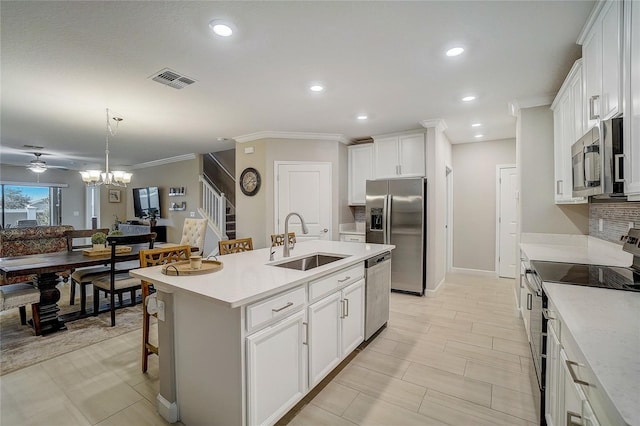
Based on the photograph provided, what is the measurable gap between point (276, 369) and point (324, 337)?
0.53 meters

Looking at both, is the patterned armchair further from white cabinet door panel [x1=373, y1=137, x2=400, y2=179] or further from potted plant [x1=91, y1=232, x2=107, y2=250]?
white cabinet door panel [x1=373, y1=137, x2=400, y2=179]

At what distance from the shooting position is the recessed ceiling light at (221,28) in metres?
1.94

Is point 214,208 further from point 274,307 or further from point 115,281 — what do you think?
point 274,307

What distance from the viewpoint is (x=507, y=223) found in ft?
17.2

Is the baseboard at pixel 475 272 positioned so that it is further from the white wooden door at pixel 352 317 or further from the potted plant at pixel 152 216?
the potted plant at pixel 152 216

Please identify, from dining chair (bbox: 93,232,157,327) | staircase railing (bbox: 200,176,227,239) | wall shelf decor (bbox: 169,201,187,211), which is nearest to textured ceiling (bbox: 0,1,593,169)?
dining chair (bbox: 93,232,157,327)

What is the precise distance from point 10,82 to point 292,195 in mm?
3513

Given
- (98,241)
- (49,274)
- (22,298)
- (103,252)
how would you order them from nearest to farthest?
(22,298) → (49,274) → (103,252) → (98,241)

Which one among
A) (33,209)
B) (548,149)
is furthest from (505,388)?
(33,209)

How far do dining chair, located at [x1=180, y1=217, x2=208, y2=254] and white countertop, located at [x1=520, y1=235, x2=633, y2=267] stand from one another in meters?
4.08

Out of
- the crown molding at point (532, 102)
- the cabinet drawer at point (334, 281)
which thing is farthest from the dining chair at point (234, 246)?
the crown molding at point (532, 102)

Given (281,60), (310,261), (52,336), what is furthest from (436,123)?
(52,336)

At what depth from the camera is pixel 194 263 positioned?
1909mm

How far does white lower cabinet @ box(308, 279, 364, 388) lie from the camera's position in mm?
1964
